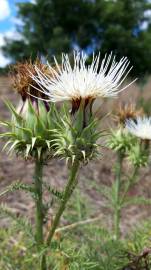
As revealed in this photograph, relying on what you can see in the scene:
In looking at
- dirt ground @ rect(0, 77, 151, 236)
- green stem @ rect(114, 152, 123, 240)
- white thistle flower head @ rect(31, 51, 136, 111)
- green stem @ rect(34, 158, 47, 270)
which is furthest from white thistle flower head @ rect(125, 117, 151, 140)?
dirt ground @ rect(0, 77, 151, 236)

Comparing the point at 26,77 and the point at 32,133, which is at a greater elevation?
the point at 26,77

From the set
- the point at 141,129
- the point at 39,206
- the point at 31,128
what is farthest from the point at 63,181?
the point at 31,128

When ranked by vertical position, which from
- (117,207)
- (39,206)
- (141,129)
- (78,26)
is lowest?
(117,207)

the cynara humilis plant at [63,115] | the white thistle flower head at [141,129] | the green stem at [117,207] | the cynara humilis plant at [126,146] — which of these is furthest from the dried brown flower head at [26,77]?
the green stem at [117,207]

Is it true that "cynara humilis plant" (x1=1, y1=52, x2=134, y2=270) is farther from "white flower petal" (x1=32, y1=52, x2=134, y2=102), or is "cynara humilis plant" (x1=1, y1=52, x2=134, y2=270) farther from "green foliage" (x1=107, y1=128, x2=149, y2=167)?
"green foliage" (x1=107, y1=128, x2=149, y2=167)

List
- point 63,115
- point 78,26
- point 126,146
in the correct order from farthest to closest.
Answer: point 78,26, point 126,146, point 63,115

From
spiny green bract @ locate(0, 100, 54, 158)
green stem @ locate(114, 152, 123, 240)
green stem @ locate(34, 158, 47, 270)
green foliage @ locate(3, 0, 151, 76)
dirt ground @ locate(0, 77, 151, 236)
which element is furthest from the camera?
green foliage @ locate(3, 0, 151, 76)

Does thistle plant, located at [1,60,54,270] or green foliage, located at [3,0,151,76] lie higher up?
green foliage, located at [3,0,151,76]

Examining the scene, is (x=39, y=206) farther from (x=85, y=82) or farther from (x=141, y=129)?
(x=141, y=129)
